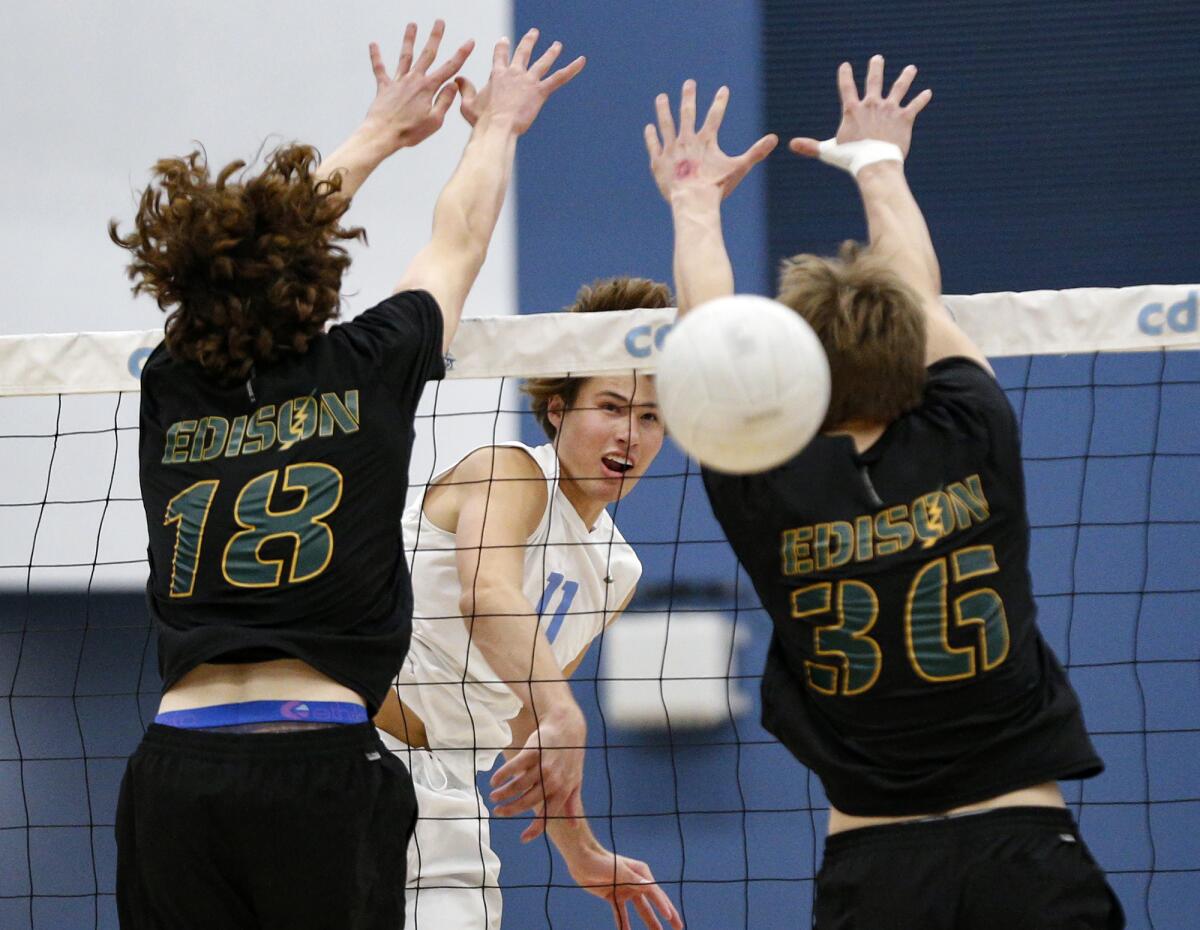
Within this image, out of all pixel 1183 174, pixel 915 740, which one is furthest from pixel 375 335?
pixel 1183 174

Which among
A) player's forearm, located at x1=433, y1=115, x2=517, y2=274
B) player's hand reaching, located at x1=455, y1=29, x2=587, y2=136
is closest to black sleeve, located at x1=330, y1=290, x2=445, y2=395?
player's forearm, located at x1=433, y1=115, x2=517, y2=274

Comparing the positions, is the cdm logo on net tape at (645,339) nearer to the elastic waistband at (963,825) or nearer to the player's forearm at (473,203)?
the player's forearm at (473,203)

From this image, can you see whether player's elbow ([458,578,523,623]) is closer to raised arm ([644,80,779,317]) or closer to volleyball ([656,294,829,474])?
raised arm ([644,80,779,317])

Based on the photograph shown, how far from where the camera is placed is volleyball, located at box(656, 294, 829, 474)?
1616 millimetres

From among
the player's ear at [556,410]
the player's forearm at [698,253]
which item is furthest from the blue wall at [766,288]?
the player's forearm at [698,253]

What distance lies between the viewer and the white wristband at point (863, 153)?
2.26 meters

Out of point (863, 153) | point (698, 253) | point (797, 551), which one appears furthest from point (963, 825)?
point (863, 153)

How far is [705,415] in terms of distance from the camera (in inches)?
64.2

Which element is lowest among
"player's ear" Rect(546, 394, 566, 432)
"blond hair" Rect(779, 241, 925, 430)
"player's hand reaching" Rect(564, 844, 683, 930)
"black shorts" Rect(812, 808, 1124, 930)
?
"player's hand reaching" Rect(564, 844, 683, 930)

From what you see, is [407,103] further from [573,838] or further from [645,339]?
[573,838]

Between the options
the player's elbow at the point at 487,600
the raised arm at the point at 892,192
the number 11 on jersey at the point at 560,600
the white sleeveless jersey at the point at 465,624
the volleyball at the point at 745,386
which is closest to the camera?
the volleyball at the point at 745,386

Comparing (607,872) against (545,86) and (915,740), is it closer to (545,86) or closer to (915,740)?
(915,740)

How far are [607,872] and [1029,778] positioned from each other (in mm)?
1335

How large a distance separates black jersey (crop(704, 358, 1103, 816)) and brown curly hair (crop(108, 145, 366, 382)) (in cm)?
66
